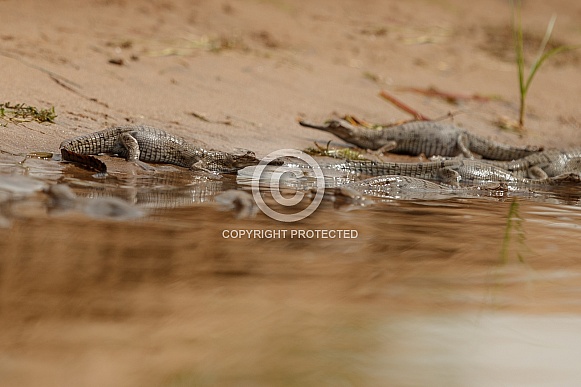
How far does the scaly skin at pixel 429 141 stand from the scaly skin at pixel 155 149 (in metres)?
2.38

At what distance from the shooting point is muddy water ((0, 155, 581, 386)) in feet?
7.36

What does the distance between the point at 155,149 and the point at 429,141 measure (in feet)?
12.3

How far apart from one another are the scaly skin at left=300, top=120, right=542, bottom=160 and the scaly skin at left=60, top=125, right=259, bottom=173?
7.82 ft

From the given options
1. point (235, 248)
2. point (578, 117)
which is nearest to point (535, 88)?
point (578, 117)

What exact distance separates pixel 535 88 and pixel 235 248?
10.5m

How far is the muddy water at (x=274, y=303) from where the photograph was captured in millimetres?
2244

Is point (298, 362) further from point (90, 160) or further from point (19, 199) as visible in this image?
point (90, 160)

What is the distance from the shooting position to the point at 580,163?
8688 millimetres

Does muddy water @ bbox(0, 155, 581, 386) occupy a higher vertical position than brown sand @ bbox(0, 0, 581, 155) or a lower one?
lower

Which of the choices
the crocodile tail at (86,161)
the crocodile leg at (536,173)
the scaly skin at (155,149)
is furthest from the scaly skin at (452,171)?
the crocodile tail at (86,161)

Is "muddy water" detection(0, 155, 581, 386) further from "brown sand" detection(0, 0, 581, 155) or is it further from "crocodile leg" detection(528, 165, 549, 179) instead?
"crocodile leg" detection(528, 165, 549, 179)

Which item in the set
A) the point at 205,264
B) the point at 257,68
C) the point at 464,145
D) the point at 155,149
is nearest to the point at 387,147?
the point at 464,145

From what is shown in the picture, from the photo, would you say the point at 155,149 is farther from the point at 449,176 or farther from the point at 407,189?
the point at 449,176

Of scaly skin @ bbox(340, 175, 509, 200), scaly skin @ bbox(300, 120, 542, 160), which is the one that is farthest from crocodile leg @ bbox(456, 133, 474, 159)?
scaly skin @ bbox(340, 175, 509, 200)
